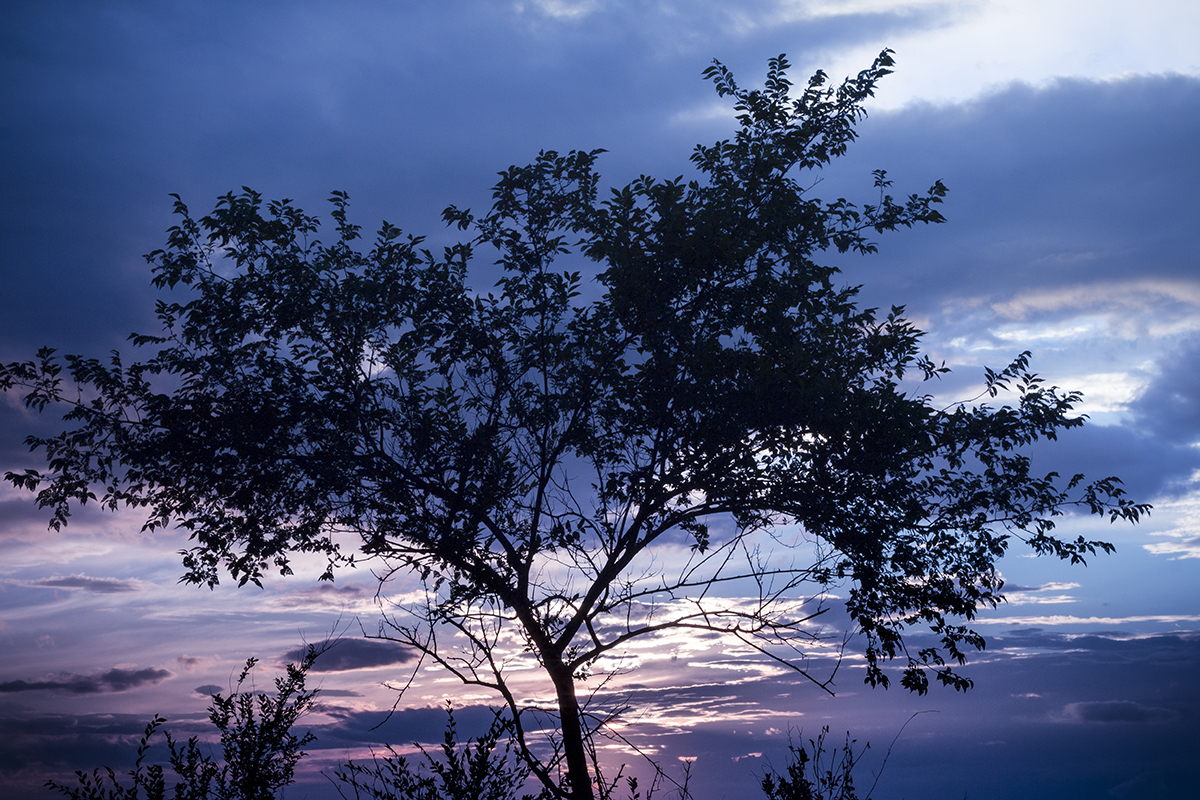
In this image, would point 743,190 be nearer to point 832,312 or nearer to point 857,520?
point 832,312

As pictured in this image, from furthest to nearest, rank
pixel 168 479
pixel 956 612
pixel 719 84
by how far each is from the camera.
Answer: pixel 719 84, pixel 168 479, pixel 956 612

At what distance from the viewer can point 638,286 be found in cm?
1291

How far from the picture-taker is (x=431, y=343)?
1417 centimetres

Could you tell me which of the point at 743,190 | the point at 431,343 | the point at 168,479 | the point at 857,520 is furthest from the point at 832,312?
the point at 168,479

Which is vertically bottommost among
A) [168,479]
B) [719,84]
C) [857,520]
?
[857,520]

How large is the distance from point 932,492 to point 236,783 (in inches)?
415

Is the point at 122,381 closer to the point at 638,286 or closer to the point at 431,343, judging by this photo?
the point at 431,343

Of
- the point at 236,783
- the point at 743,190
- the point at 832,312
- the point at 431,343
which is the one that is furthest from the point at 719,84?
the point at 236,783

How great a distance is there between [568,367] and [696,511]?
3.11 metres

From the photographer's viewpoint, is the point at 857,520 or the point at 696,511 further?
the point at 696,511

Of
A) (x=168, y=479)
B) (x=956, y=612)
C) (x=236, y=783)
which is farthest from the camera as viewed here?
(x=168, y=479)

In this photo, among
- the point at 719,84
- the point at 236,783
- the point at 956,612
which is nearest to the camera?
the point at 236,783

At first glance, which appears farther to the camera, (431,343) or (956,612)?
(431,343)

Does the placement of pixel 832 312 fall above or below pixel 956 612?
above
